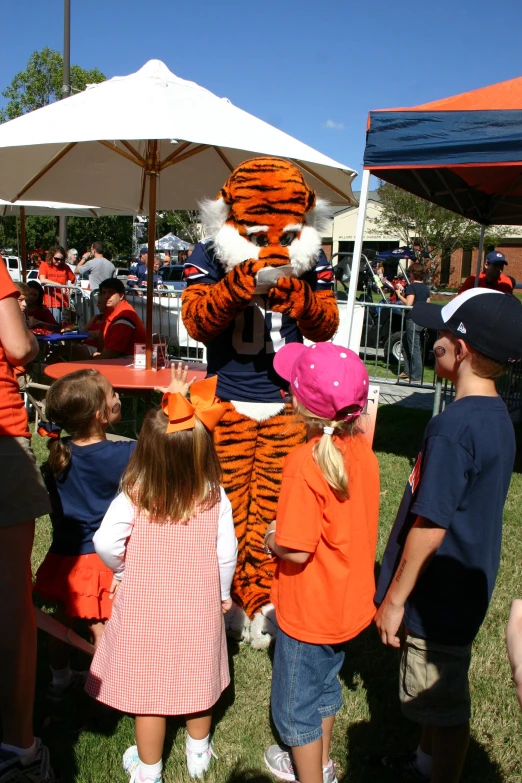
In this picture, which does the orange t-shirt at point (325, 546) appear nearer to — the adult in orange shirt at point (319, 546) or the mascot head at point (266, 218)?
the adult in orange shirt at point (319, 546)

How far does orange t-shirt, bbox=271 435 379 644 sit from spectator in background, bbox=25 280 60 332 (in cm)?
626

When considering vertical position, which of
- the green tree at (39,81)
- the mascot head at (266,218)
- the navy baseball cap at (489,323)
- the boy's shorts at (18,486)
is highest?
the green tree at (39,81)

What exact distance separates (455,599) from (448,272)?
4786cm

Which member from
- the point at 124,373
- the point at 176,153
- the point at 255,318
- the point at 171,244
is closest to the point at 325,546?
the point at 255,318

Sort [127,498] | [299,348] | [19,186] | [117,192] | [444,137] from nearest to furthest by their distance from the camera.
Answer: [127,498] → [299,348] → [444,137] → [19,186] → [117,192]

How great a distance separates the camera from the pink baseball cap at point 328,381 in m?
1.90

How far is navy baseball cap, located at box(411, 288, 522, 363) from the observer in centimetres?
177

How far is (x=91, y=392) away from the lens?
2449 millimetres

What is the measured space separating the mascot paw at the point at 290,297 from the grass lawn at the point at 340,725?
5.25 feet

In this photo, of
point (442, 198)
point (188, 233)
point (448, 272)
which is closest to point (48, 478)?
point (442, 198)

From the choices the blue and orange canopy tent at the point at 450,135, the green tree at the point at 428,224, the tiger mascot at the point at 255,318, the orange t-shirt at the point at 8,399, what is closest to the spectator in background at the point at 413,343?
the blue and orange canopy tent at the point at 450,135

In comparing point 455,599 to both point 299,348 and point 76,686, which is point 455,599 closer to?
point 299,348

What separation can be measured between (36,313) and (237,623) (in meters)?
6.19

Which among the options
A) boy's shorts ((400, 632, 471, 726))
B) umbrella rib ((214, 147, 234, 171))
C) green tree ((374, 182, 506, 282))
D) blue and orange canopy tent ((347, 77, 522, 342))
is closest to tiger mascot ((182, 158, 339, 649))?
boy's shorts ((400, 632, 471, 726))
